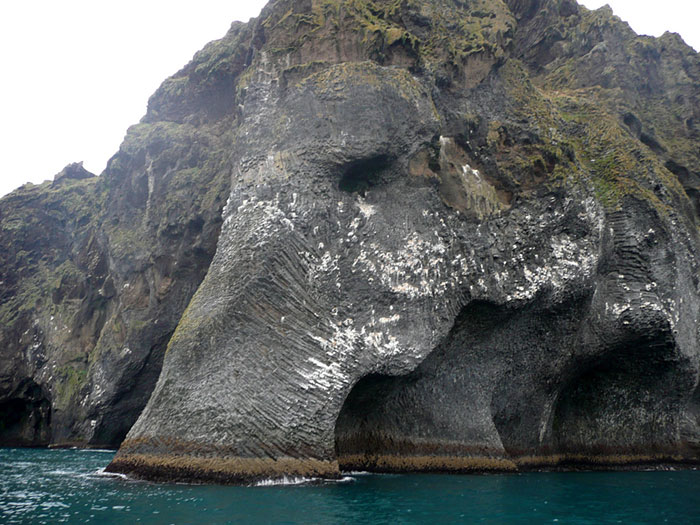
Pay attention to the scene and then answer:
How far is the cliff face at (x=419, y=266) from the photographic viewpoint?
14.9 meters

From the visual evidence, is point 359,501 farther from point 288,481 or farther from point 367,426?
point 367,426

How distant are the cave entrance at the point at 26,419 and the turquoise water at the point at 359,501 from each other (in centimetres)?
1782

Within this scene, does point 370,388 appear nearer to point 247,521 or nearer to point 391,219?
point 391,219

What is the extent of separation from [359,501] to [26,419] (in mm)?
28898

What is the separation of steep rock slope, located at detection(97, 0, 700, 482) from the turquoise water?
4.37ft

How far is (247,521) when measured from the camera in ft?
29.8

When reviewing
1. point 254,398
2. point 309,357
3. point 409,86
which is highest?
point 409,86

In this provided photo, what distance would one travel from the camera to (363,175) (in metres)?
18.0

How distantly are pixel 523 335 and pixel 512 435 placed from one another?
3.43 meters

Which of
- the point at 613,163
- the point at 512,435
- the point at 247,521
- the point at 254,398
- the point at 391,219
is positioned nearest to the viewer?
the point at 247,521

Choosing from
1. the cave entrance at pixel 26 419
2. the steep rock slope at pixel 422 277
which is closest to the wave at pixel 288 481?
the steep rock slope at pixel 422 277

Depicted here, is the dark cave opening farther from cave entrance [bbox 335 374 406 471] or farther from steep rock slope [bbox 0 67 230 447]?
steep rock slope [bbox 0 67 230 447]

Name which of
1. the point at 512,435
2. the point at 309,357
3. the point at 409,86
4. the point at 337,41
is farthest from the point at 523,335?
the point at 337,41

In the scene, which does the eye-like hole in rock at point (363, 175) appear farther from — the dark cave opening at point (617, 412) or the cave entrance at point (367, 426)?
the dark cave opening at point (617, 412)
